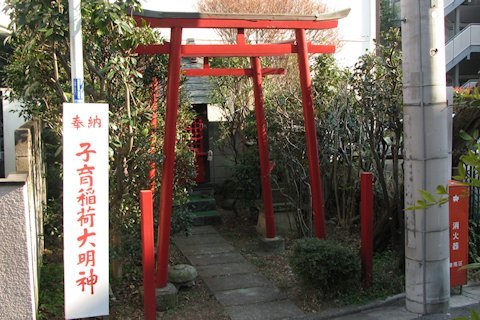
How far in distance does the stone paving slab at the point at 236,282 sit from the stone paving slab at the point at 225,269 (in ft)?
0.46

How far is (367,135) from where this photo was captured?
7234 millimetres

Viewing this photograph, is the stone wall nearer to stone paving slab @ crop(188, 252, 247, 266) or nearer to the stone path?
the stone path

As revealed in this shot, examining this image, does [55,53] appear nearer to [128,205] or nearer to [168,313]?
[128,205]

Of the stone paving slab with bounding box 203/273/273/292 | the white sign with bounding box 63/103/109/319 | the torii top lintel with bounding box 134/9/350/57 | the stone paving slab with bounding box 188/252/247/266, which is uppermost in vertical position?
the torii top lintel with bounding box 134/9/350/57

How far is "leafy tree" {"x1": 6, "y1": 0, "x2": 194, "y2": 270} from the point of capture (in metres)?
4.52

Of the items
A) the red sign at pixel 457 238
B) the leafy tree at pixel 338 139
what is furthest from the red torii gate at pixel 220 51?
the red sign at pixel 457 238

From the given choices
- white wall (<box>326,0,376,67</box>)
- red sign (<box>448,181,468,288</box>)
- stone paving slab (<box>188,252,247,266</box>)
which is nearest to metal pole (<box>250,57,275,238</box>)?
stone paving slab (<box>188,252,247,266</box>)

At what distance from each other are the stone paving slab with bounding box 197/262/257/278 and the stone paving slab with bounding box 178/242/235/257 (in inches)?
28.5

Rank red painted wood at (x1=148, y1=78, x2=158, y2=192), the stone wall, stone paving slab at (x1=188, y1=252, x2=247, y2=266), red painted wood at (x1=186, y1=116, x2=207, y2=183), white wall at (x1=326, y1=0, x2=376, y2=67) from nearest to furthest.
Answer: the stone wall → red painted wood at (x1=148, y1=78, x2=158, y2=192) → stone paving slab at (x1=188, y1=252, x2=247, y2=266) → red painted wood at (x1=186, y1=116, x2=207, y2=183) → white wall at (x1=326, y1=0, x2=376, y2=67)

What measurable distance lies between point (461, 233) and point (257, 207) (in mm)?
3967

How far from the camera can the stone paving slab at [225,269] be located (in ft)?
22.9

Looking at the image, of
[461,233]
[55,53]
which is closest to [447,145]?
[461,233]

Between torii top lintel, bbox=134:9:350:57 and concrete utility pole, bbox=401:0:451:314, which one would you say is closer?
concrete utility pole, bbox=401:0:451:314

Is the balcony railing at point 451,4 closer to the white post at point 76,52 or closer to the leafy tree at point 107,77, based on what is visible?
the leafy tree at point 107,77
